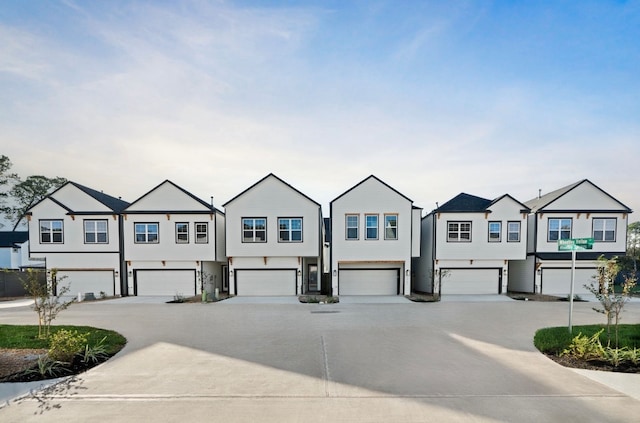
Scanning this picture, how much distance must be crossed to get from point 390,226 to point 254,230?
8.74 metres

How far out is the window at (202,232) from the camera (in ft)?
61.1

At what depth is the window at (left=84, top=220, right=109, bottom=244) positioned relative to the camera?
18.7 meters

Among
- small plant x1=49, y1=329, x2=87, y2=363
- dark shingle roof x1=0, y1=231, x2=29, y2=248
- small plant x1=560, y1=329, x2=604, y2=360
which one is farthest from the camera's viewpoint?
dark shingle roof x1=0, y1=231, x2=29, y2=248

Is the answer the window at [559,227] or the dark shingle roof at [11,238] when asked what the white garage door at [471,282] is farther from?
the dark shingle roof at [11,238]

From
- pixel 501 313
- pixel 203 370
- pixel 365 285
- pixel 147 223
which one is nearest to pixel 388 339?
pixel 203 370

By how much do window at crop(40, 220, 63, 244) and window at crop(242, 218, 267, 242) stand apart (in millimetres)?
12255

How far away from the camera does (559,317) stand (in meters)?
12.1

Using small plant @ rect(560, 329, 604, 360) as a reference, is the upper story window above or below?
above

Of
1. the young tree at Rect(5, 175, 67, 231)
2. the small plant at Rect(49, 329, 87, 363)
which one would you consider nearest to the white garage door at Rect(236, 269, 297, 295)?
the small plant at Rect(49, 329, 87, 363)

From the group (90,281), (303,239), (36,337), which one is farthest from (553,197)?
(90,281)

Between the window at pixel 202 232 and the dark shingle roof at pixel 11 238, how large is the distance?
2333cm

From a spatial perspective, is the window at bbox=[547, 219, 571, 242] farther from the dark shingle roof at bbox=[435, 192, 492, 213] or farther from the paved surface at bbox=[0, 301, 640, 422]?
the paved surface at bbox=[0, 301, 640, 422]

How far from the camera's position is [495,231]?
1834 cm

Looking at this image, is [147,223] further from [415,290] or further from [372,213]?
[415,290]
